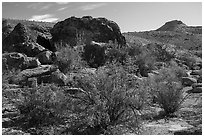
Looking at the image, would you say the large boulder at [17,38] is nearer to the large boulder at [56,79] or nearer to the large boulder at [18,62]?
the large boulder at [18,62]

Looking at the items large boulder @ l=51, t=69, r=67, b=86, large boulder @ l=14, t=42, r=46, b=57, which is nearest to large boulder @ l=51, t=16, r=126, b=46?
large boulder @ l=14, t=42, r=46, b=57

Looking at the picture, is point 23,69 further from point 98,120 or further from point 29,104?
point 98,120

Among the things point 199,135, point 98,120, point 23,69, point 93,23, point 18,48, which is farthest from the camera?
point 93,23

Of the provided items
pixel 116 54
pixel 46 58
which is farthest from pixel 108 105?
pixel 116 54

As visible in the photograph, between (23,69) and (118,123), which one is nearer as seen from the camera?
(118,123)

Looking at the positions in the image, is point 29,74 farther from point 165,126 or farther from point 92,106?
point 165,126

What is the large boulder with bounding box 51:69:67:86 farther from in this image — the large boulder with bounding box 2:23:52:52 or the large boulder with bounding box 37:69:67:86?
the large boulder with bounding box 2:23:52:52

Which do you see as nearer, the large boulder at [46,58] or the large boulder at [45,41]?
the large boulder at [46,58]

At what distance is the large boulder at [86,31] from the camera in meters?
24.9

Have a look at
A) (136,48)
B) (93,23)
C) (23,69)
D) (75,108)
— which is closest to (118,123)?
(75,108)

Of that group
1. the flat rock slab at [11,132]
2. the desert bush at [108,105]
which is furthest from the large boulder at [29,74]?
the desert bush at [108,105]

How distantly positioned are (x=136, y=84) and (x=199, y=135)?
105 inches

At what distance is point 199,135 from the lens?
7457mm

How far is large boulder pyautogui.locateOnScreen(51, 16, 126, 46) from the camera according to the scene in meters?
Answer: 24.9
